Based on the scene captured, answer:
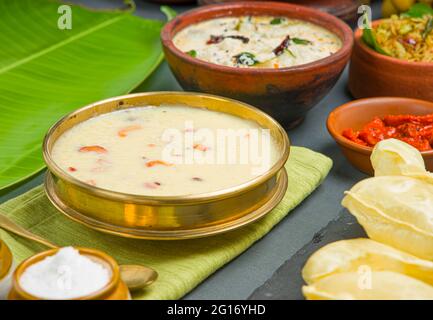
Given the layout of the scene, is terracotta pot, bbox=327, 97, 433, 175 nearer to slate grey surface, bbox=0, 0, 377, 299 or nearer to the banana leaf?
slate grey surface, bbox=0, 0, 377, 299

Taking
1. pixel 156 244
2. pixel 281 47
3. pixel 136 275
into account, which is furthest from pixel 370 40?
pixel 136 275

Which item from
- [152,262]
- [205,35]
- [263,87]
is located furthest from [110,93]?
[152,262]

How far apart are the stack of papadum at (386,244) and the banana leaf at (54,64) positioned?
99cm

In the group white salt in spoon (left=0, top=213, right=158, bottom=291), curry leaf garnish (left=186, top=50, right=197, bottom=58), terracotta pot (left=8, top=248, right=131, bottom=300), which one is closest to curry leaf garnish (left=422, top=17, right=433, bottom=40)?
curry leaf garnish (left=186, top=50, right=197, bottom=58)

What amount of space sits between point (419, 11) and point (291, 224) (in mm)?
1468

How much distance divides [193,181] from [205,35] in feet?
3.59

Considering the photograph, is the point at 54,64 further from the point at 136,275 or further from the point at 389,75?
the point at 136,275

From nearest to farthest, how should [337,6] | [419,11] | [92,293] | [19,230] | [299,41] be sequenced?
1. [92,293]
2. [19,230]
3. [299,41]
4. [419,11]
5. [337,6]

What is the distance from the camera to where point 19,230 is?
2.09 meters

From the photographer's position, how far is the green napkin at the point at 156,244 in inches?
→ 79.3

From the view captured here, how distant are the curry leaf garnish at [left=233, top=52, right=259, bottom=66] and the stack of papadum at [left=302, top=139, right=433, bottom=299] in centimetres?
71

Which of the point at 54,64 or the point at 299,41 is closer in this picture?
the point at 299,41

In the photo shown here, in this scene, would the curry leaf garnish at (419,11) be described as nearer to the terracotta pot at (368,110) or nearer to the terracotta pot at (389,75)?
the terracotta pot at (389,75)

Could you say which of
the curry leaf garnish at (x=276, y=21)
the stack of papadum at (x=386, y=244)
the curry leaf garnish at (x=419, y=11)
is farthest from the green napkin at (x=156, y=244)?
the curry leaf garnish at (x=419, y=11)
